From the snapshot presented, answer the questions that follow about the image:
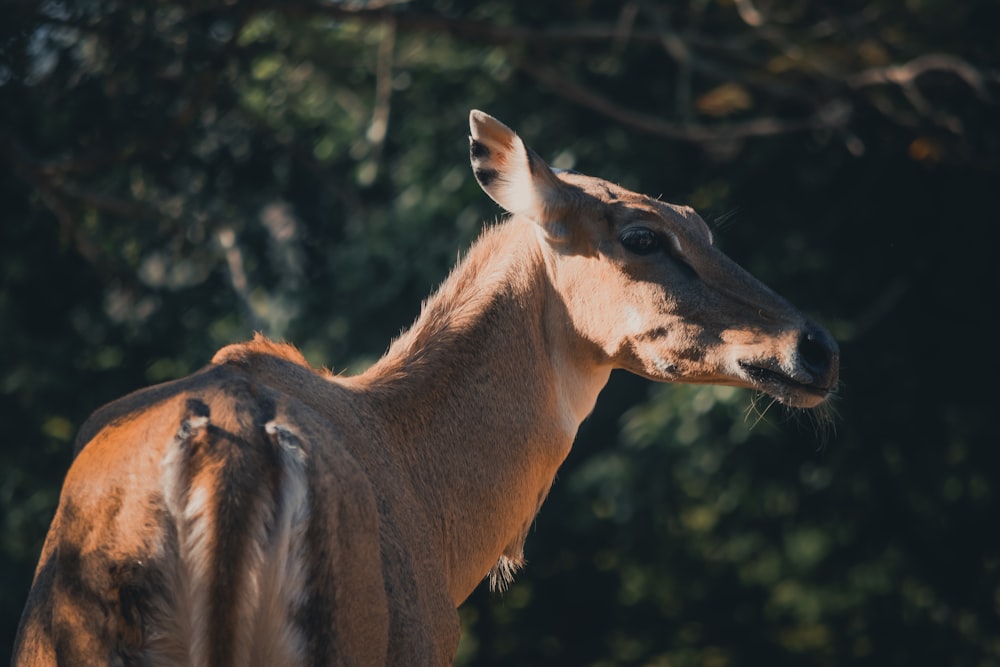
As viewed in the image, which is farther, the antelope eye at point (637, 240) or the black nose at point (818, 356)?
the antelope eye at point (637, 240)

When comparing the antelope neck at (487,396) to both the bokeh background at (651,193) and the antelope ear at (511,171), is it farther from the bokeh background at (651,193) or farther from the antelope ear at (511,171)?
the bokeh background at (651,193)

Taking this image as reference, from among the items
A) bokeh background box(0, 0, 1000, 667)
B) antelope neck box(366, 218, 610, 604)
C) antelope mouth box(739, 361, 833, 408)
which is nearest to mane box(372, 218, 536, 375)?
antelope neck box(366, 218, 610, 604)

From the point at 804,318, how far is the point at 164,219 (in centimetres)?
612

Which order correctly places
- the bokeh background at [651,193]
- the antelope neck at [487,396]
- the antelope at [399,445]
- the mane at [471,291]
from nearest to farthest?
the antelope at [399,445] < the antelope neck at [487,396] < the mane at [471,291] < the bokeh background at [651,193]

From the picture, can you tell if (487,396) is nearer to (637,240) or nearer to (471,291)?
(471,291)

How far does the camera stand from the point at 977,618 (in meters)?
11.7

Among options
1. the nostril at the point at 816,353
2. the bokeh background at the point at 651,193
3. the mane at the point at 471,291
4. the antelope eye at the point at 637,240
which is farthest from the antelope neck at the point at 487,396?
the bokeh background at the point at 651,193

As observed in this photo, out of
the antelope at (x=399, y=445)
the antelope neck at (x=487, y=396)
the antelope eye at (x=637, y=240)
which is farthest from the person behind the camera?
the antelope eye at (x=637, y=240)

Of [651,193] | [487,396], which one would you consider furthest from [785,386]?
[651,193]

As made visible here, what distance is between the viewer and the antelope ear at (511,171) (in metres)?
4.77

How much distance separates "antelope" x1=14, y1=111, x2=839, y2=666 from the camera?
2.92 meters

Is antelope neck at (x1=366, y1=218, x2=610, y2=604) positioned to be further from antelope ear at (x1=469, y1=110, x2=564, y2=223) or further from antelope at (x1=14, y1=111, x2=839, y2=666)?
antelope ear at (x1=469, y1=110, x2=564, y2=223)

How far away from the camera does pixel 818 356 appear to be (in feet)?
15.3

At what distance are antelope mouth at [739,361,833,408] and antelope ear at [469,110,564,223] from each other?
3.28 feet
